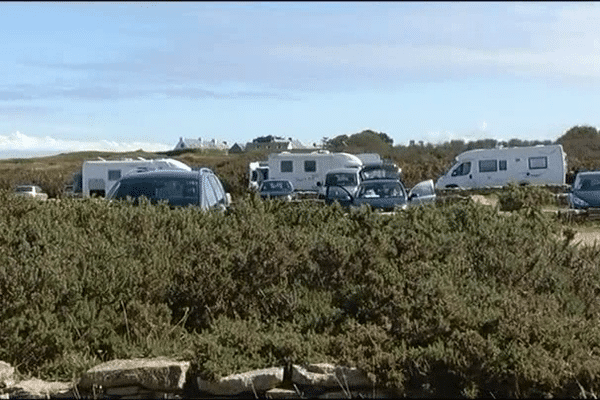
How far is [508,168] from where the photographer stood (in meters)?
38.9

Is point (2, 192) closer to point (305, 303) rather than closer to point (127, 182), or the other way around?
point (127, 182)

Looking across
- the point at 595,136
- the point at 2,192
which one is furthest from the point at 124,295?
the point at 595,136

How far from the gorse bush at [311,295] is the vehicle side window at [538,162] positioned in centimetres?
3012

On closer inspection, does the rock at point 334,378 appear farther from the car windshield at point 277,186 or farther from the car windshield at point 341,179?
the car windshield at point 277,186

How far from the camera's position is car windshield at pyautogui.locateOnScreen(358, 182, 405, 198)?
24.6 meters

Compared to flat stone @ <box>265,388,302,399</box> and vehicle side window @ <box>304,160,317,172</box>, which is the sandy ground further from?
vehicle side window @ <box>304,160,317,172</box>

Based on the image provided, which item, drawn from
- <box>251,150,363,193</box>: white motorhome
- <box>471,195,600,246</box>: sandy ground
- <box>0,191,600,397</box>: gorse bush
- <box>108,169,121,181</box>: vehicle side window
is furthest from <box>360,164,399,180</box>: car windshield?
<box>0,191,600,397</box>: gorse bush

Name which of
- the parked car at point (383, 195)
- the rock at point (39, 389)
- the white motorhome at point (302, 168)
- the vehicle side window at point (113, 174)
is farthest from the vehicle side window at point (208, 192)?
the white motorhome at point (302, 168)

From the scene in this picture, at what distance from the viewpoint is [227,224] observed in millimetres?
9250

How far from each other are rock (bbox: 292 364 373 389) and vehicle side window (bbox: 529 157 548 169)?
33629mm

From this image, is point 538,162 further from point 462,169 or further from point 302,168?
point 302,168

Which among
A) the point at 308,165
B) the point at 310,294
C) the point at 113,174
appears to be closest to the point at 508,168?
the point at 308,165

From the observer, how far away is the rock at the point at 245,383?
6.57 metres

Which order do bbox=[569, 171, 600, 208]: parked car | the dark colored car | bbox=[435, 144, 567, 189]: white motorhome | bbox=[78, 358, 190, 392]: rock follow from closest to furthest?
bbox=[78, 358, 190, 392]: rock < bbox=[569, 171, 600, 208]: parked car < the dark colored car < bbox=[435, 144, 567, 189]: white motorhome
